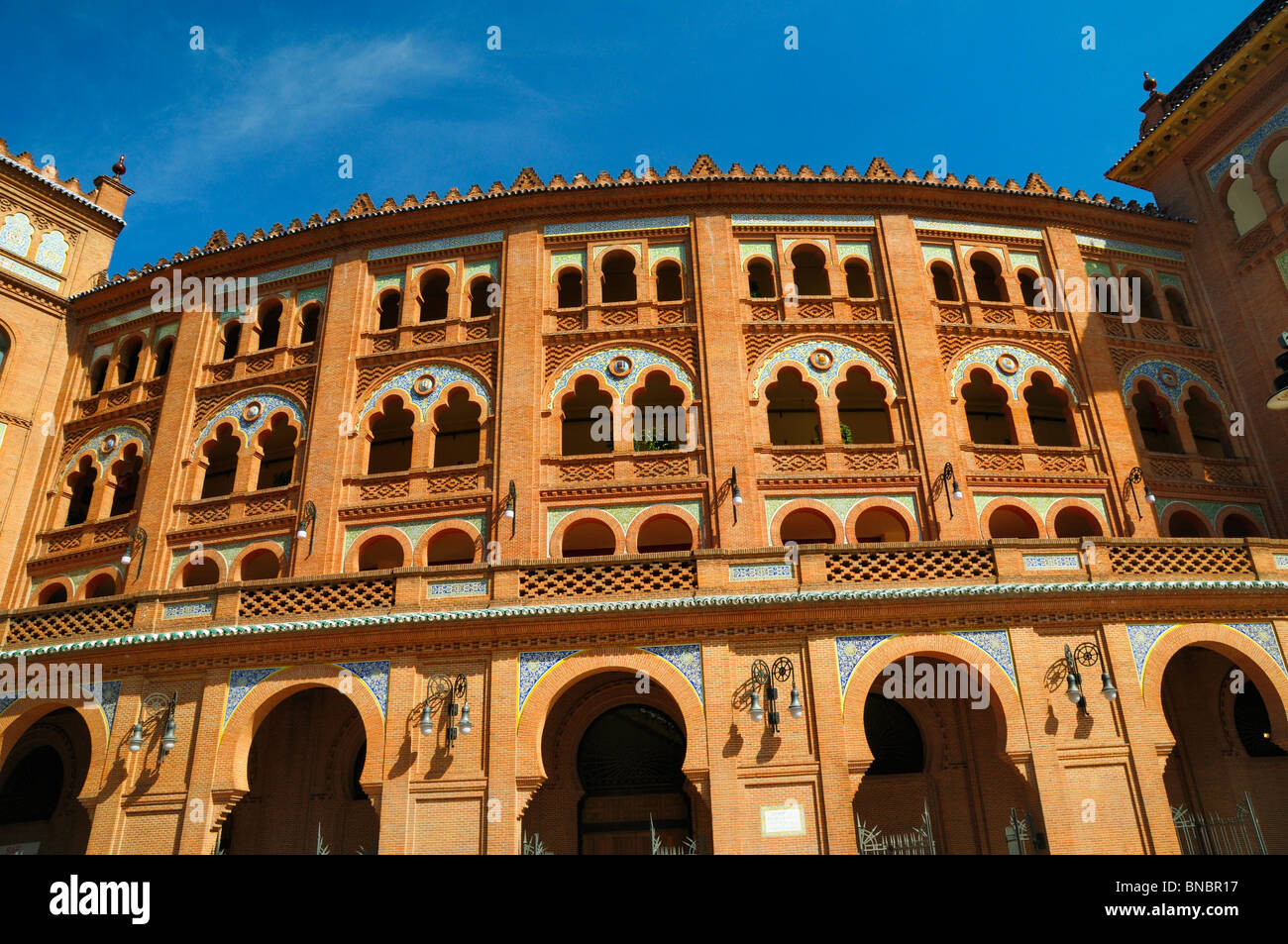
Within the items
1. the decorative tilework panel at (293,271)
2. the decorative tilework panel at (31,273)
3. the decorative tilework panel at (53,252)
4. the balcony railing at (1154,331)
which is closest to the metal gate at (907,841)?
the balcony railing at (1154,331)

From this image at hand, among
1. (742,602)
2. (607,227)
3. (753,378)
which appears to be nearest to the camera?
(742,602)

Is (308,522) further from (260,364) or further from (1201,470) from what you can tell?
(1201,470)

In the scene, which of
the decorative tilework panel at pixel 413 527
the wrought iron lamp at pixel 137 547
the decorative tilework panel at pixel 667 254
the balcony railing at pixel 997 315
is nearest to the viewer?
the decorative tilework panel at pixel 413 527

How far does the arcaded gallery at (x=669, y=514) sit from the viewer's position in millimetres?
13320

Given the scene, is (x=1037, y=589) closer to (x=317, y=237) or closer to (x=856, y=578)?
(x=856, y=578)

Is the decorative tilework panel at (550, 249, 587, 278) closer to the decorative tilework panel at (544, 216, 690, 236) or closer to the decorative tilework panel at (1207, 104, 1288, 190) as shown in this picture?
the decorative tilework panel at (544, 216, 690, 236)

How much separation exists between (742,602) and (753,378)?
6.39 metres

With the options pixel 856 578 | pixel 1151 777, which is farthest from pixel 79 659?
pixel 1151 777

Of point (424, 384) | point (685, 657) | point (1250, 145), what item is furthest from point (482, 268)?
point (1250, 145)

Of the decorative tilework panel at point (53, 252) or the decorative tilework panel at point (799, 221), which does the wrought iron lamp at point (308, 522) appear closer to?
the decorative tilework panel at point (799, 221)

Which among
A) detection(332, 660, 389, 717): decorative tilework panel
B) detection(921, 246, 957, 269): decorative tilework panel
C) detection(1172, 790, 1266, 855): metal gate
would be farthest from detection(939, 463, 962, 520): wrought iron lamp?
detection(332, 660, 389, 717): decorative tilework panel

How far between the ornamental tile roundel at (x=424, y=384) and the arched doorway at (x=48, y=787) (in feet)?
29.0

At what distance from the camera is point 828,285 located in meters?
20.3

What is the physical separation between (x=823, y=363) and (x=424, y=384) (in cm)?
894
